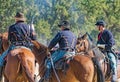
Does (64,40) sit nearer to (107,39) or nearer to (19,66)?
(19,66)

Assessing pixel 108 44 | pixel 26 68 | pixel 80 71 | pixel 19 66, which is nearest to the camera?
pixel 26 68

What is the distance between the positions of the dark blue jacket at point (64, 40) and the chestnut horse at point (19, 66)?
1.19 m

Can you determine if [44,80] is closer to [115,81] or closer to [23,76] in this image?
[23,76]

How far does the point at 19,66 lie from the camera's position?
33.7ft

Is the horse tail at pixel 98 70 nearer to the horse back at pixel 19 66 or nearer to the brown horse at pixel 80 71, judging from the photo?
the brown horse at pixel 80 71

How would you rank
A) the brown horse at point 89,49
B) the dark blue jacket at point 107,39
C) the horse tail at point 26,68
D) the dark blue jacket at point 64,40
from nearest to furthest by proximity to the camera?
the horse tail at point 26,68 < the dark blue jacket at point 64,40 < the brown horse at point 89,49 < the dark blue jacket at point 107,39

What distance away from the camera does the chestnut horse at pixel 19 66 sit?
10156 millimetres

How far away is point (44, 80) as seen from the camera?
1167cm

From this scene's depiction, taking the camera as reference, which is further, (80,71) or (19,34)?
(19,34)

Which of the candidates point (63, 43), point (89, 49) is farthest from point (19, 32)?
point (89, 49)

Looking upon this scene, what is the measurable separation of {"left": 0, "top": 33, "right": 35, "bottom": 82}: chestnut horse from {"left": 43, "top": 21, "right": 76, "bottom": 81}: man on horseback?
1.19m

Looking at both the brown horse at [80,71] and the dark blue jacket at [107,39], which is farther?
the dark blue jacket at [107,39]

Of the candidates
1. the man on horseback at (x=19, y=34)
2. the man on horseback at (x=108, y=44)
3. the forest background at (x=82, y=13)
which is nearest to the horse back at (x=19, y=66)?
the man on horseback at (x=19, y=34)

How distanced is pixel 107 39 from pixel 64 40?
2779 millimetres
